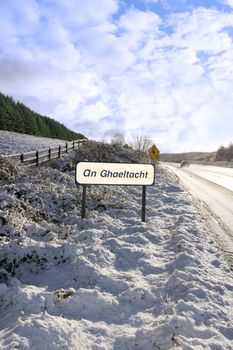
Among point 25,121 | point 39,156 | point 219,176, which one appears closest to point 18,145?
point 39,156

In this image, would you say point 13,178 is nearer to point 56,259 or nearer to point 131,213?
point 131,213

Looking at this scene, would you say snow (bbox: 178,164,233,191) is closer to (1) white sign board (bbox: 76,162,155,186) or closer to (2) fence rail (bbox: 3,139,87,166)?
(2) fence rail (bbox: 3,139,87,166)

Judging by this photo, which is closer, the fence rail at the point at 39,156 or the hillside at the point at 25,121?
the fence rail at the point at 39,156

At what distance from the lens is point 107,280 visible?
7.31 meters

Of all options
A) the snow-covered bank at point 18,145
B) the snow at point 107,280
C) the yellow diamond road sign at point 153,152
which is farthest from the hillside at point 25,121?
the snow at point 107,280

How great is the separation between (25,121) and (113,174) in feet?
168

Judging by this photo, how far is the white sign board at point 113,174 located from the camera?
472 inches

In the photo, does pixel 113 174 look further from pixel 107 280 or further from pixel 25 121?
pixel 25 121

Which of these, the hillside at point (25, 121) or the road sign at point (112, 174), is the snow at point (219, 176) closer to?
the road sign at point (112, 174)

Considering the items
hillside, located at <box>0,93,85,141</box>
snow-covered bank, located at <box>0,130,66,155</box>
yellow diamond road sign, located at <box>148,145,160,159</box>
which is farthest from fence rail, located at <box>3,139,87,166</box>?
hillside, located at <box>0,93,85,141</box>

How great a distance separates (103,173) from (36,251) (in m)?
4.39

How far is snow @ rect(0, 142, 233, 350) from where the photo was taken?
555 cm

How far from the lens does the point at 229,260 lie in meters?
9.04

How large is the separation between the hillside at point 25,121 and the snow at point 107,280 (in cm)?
4540
